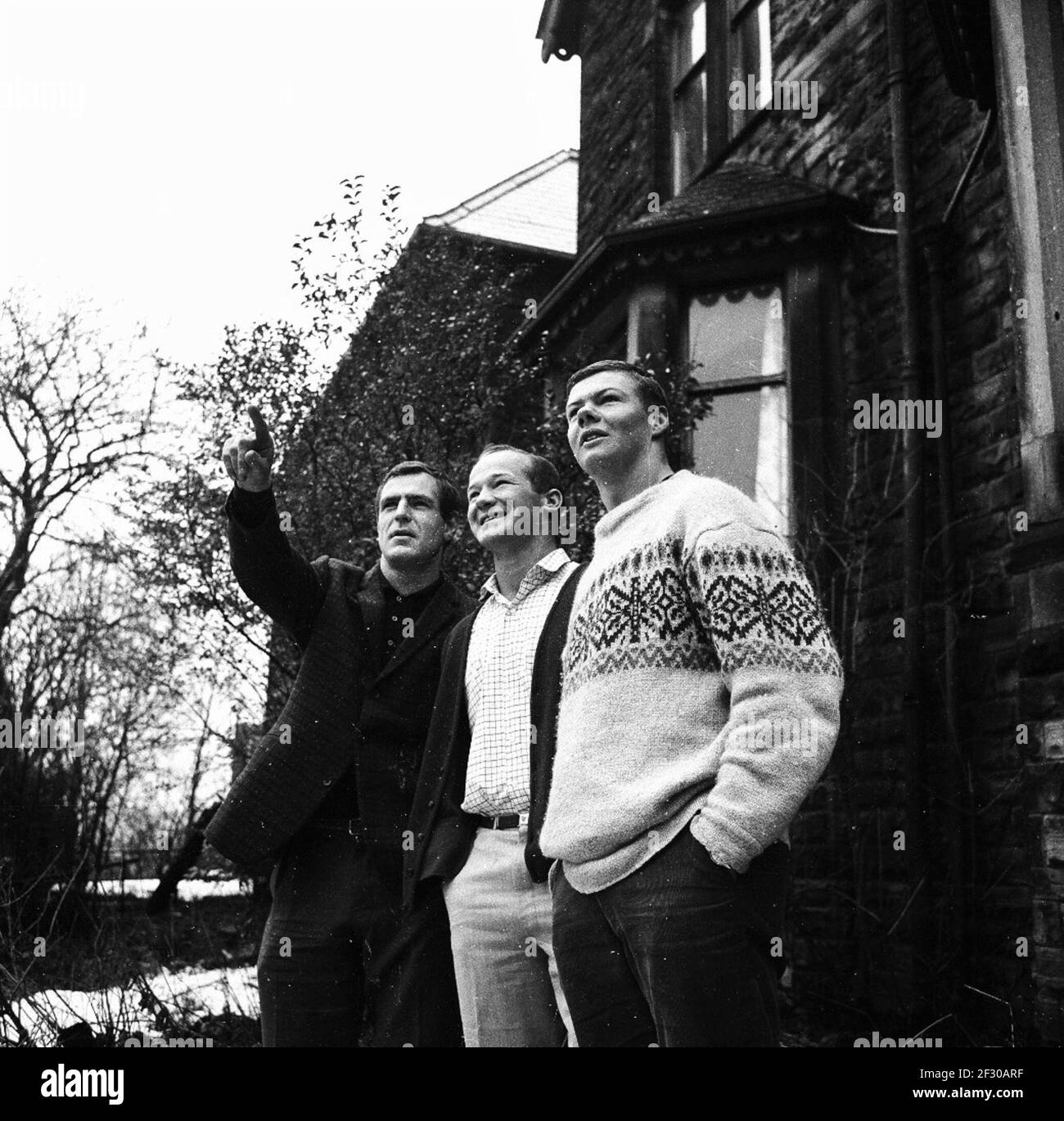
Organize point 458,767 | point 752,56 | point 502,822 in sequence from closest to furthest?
point 502,822, point 458,767, point 752,56

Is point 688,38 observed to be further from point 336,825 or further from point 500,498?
point 336,825

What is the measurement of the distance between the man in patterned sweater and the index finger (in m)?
0.95

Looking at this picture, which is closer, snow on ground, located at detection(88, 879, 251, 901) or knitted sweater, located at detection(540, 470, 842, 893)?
knitted sweater, located at detection(540, 470, 842, 893)

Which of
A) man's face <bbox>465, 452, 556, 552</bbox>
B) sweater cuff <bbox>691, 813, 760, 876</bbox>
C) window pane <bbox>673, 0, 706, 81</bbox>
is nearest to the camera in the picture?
sweater cuff <bbox>691, 813, 760, 876</bbox>

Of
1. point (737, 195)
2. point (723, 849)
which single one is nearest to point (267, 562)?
point (723, 849)

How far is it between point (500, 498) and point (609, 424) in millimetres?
574

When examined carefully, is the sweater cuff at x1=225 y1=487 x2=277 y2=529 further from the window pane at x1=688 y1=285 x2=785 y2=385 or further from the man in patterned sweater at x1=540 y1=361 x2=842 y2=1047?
the window pane at x1=688 y1=285 x2=785 y2=385

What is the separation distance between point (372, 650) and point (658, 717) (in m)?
1.26

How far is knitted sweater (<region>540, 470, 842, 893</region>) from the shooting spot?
2.03 meters

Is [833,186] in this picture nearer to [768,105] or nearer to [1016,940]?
[768,105]

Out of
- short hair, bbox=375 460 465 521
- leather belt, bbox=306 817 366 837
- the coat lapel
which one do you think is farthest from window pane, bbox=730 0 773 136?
leather belt, bbox=306 817 366 837

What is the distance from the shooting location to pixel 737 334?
8.01 metres

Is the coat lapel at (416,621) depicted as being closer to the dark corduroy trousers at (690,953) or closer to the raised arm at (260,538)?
the raised arm at (260,538)
